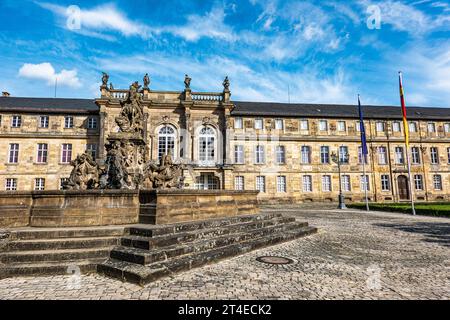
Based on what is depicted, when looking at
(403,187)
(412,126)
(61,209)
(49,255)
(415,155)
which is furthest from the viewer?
(412,126)

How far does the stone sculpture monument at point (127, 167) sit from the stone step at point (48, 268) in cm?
335

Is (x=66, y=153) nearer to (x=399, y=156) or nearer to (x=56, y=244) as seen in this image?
(x=56, y=244)

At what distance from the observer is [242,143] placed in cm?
2906

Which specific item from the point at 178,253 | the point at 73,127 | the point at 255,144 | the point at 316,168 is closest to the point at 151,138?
the point at 73,127

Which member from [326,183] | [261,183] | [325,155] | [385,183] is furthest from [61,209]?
[385,183]

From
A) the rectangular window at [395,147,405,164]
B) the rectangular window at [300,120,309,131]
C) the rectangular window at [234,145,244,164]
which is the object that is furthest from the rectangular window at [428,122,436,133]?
the rectangular window at [234,145,244,164]

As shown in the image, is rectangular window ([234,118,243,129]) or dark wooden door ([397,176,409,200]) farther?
dark wooden door ([397,176,409,200])

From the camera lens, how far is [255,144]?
29234 mm

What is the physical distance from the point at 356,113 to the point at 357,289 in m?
31.8

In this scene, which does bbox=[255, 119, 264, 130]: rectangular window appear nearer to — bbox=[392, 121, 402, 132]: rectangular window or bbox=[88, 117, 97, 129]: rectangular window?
bbox=[392, 121, 402, 132]: rectangular window

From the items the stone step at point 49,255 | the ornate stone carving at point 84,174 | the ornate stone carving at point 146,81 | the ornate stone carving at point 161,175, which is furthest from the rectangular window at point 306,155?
the stone step at point 49,255

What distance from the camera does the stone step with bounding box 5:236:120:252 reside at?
5.12 m

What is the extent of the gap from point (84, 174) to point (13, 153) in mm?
24882
